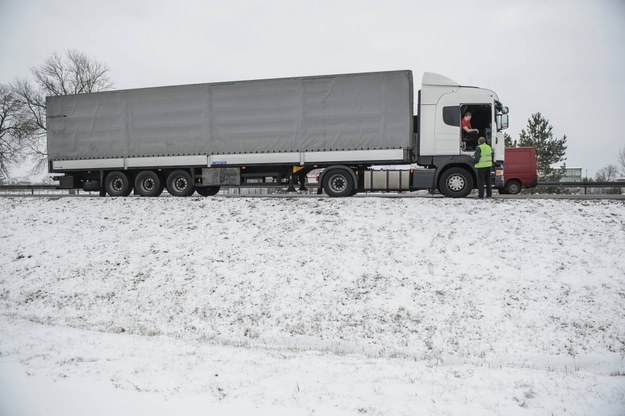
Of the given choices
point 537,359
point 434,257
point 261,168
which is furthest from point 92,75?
point 537,359

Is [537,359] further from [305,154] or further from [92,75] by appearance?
[92,75]

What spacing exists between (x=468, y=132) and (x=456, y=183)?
152 centimetres

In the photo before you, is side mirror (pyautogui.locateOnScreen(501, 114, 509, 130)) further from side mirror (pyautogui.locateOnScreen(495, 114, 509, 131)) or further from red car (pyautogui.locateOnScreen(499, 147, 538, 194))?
red car (pyautogui.locateOnScreen(499, 147, 538, 194))

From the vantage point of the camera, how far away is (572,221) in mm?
10672

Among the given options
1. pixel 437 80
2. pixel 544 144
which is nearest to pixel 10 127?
pixel 437 80

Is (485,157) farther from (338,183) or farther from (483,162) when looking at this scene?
(338,183)

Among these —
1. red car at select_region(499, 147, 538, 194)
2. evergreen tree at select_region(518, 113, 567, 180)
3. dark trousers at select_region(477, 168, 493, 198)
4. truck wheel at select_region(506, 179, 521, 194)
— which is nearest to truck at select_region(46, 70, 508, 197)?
dark trousers at select_region(477, 168, 493, 198)

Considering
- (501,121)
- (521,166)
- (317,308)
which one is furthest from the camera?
(521,166)

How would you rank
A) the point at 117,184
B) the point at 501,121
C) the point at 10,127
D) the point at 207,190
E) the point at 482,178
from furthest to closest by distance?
1. the point at 10,127
2. the point at 207,190
3. the point at 117,184
4. the point at 501,121
5. the point at 482,178

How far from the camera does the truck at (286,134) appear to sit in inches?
521

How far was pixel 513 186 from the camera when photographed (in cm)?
2091

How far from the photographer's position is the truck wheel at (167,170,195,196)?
15.3 metres

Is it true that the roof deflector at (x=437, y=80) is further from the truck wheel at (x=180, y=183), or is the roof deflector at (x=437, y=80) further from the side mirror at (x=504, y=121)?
the truck wheel at (x=180, y=183)

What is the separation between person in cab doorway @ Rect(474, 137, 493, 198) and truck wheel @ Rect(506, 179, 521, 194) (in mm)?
8893
